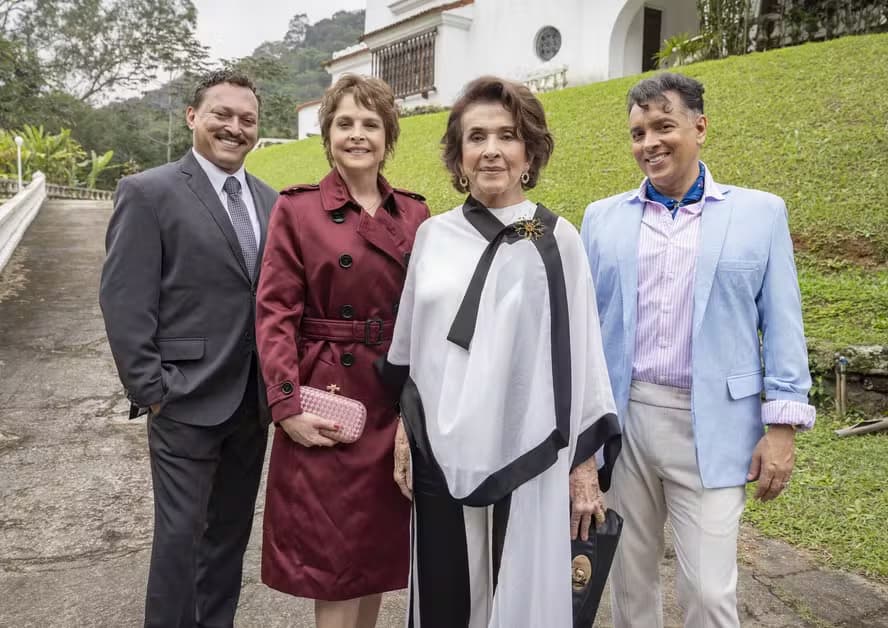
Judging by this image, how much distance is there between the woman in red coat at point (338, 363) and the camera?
2.38 m

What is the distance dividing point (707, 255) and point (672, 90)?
53 centimetres

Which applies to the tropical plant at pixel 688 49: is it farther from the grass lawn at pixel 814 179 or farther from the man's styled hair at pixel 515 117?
the man's styled hair at pixel 515 117

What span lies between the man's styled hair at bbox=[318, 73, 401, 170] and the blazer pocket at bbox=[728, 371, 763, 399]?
138cm

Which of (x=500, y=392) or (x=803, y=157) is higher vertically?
(x=803, y=157)

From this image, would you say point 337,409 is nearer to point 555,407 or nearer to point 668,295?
point 555,407

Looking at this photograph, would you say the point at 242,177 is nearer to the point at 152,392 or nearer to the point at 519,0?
the point at 152,392

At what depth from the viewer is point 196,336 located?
8.55 ft

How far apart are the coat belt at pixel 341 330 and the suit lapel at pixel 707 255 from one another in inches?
39.9

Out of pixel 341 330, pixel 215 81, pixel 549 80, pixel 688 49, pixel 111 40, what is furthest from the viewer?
pixel 111 40

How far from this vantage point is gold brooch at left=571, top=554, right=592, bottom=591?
2186mm

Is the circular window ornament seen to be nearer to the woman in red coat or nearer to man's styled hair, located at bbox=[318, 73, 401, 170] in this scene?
man's styled hair, located at bbox=[318, 73, 401, 170]

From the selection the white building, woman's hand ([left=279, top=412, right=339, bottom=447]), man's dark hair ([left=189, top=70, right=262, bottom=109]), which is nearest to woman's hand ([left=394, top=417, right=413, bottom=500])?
woman's hand ([left=279, top=412, right=339, bottom=447])

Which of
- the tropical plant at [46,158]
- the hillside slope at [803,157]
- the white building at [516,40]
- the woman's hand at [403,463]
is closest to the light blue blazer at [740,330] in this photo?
the woman's hand at [403,463]

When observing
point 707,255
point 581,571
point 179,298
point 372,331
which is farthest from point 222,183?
point 581,571
